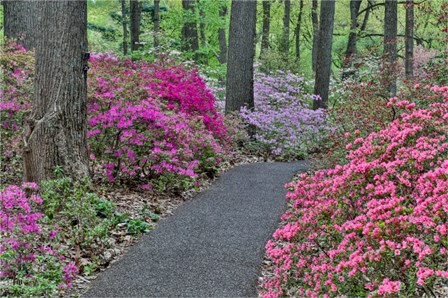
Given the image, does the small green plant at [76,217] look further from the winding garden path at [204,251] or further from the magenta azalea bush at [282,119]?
the magenta azalea bush at [282,119]

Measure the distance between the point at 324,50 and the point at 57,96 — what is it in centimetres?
905

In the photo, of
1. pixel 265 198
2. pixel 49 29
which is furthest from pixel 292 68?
pixel 49 29

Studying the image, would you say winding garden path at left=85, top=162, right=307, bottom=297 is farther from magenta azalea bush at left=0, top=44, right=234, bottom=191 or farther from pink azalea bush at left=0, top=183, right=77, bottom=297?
magenta azalea bush at left=0, top=44, right=234, bottom=191

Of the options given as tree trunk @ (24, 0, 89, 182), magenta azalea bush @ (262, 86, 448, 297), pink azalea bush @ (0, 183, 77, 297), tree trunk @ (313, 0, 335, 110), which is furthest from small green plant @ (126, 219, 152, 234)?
tree trunk @ (313, 0, 335, 110)

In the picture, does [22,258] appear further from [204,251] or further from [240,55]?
[240,55]

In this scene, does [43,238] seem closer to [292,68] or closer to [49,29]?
[49,29]

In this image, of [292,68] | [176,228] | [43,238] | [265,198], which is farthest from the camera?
[292,68]

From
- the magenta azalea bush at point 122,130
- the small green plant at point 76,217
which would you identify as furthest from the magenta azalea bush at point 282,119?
the small green plant at point 76,217

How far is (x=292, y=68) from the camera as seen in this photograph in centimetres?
1589

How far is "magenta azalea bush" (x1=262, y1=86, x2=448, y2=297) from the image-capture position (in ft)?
8.47

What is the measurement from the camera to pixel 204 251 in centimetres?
470

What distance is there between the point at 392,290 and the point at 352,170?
1.24 meters

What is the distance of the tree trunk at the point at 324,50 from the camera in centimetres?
1290

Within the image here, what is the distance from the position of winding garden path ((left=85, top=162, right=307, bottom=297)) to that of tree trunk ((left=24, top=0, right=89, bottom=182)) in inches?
55.6
